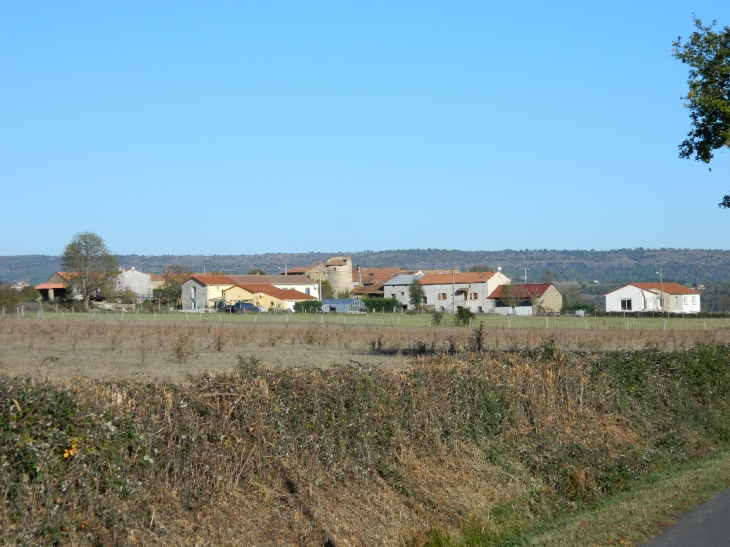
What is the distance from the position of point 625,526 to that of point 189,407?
16.3ft

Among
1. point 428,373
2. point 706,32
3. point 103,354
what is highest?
point 706,32

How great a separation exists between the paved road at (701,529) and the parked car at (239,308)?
84.6m

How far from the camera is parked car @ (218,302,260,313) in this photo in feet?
309

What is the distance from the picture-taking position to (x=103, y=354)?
32094 mm

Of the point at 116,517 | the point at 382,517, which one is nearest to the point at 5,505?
the point at 116,517

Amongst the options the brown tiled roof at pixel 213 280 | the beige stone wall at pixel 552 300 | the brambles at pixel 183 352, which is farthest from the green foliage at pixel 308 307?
the brambles at pixel 183 352

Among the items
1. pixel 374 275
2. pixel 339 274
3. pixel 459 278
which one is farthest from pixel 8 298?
pixel 374 275

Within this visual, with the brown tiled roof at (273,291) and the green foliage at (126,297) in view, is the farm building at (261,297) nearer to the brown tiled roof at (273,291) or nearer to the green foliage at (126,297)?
the brown tiled roof at (273,291)

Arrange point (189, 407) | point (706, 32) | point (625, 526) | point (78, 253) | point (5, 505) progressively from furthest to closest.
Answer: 1. point (78, 253)
2. point (706, 32)
3. point (625, 526)
4. point (189, 407)
5. point (5, 505)

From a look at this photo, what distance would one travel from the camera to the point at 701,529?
863 centimetres

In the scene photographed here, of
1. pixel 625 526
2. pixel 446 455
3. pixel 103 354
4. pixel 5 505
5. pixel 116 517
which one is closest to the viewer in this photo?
pixel 5 505

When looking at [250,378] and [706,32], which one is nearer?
[250,378]

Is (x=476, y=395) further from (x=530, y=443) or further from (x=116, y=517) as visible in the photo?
(x=116, y=517)

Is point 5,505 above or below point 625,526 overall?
above
